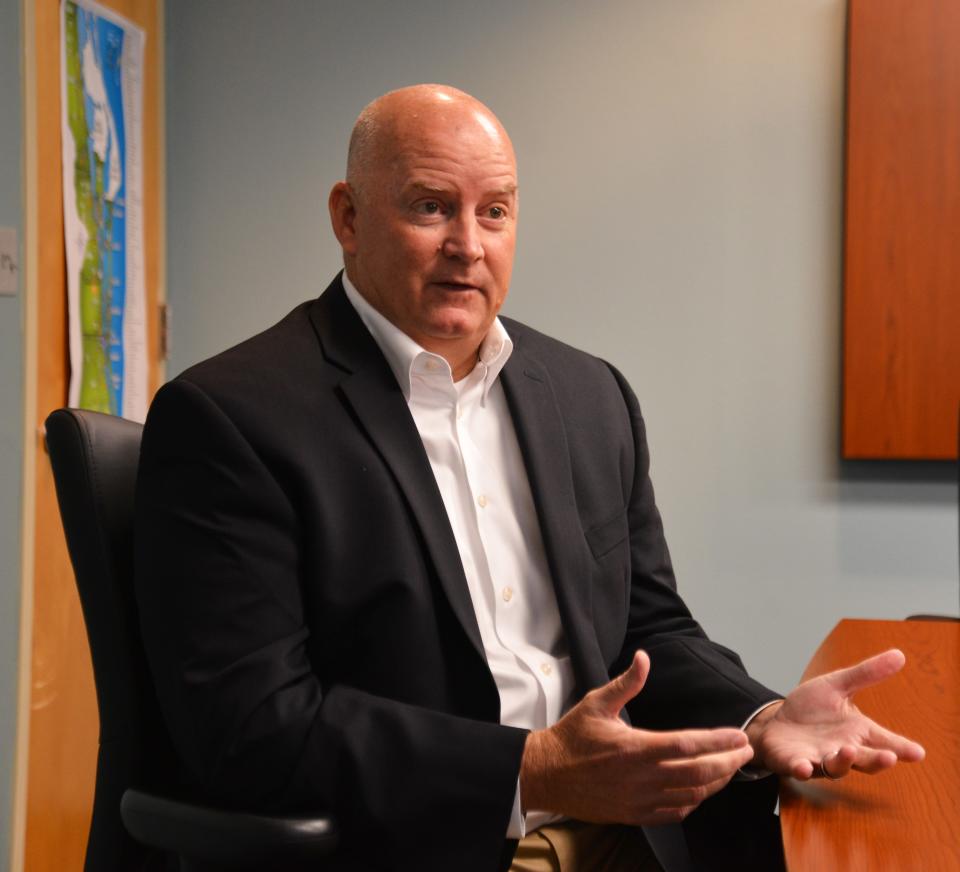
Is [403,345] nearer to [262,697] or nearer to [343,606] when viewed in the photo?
[343,606]

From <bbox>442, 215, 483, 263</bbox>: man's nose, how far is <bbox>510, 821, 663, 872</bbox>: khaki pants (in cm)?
78

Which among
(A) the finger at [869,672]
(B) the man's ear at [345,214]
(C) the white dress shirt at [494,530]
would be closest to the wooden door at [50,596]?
(B) the man's ear at [345,214]

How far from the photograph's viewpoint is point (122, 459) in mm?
1419

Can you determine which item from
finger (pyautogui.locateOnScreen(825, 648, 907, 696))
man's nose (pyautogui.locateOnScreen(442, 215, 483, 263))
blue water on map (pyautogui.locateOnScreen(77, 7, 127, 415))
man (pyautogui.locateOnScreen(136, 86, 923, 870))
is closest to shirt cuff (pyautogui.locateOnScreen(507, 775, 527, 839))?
man (pyautogui.locateOnScreen(136, 86, 923, 870))

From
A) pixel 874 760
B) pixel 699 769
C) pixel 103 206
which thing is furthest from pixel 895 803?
pixel 103 206

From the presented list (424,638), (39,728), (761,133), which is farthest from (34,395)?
(761,133)

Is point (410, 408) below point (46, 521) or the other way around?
the other way around

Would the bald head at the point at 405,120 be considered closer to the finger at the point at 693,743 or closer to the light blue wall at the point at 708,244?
the finger at the point at 693,743

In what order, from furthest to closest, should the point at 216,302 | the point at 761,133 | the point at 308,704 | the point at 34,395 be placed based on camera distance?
the point at 216,302, the point at 761,133, the point at 34,395, the point at 308,704

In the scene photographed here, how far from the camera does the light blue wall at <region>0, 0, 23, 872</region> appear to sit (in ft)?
8.30

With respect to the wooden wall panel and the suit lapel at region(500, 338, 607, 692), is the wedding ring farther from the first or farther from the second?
the wooden wall panel

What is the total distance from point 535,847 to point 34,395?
1.61 meters

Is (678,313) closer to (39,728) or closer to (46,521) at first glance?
(46,521)

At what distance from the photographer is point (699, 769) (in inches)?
46.0
